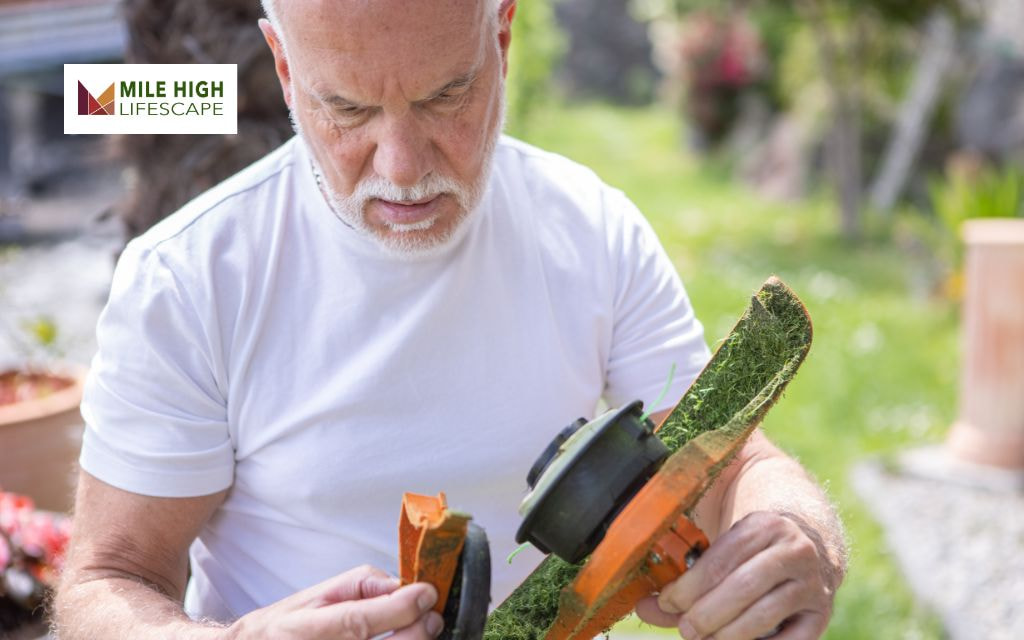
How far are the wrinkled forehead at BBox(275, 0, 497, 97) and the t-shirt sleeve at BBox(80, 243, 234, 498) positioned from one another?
1.40ft

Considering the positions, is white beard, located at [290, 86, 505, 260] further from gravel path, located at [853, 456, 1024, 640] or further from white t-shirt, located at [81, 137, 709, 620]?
gravel path, located at [853, 456, 1024, 640]

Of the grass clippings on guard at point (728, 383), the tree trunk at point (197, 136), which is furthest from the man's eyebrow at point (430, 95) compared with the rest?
the tree trunk at point (197, 136)

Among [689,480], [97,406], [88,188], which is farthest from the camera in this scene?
[88,188]

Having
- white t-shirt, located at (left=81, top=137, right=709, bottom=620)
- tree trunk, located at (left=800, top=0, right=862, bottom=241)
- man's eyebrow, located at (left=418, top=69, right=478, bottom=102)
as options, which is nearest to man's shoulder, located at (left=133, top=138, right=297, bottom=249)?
white t-shirt, located at (left=81, top=137, right=709, bottom=620)

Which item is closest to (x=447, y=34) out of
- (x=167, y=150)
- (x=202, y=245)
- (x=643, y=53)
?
(x=202, y=245)

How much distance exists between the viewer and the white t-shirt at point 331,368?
1773mm

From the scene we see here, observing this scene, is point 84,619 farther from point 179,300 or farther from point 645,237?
point 645,237

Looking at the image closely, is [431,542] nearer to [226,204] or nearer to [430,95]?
[430,95]

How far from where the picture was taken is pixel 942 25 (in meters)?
10.0

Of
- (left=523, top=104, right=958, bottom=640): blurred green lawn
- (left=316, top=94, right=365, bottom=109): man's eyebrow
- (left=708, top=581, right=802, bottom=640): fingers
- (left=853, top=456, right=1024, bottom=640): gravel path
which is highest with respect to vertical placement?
(left=316, top=94, right=365, bottom=109): man's eyebrow

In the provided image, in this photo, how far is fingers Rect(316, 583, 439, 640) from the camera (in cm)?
136

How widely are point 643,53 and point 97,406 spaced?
19347 mm

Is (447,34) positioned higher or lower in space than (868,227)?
higher

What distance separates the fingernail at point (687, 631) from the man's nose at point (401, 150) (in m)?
0.76
